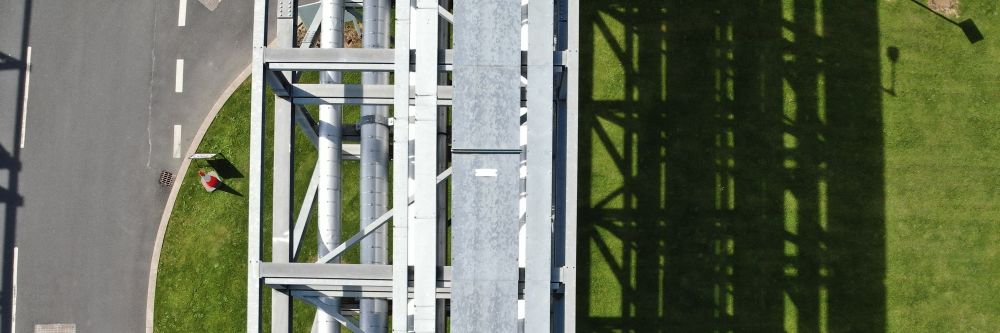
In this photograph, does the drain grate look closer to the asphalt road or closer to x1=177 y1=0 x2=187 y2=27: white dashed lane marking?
the asphalt road

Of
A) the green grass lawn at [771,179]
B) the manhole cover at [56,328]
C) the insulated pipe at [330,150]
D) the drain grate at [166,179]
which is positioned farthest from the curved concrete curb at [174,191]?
the insulated pipe at [330,150]

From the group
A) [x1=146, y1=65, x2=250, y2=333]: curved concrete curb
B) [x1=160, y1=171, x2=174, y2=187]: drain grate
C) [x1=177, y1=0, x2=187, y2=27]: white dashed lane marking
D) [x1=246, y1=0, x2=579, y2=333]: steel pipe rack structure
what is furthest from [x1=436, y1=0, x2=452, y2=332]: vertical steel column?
[x1=177, y1=0, x2=187, y2=27]: white dashed lane marking

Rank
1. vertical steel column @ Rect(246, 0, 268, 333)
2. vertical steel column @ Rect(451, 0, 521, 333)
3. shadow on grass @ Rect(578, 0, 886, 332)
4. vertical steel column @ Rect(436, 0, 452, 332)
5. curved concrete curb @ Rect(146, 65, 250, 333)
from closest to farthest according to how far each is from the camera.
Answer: vertical steel column @ Rect(451, 0, 521, 333) → vertical steel column @ Rect(246, 0, 268, 333) → vertical steel column @ Rect(436, 0, 452, 332) → shadow on grass @ Rect(578, 0, 886, 332) → curved concrete curb @ Rect(146, 65, 250, 333)

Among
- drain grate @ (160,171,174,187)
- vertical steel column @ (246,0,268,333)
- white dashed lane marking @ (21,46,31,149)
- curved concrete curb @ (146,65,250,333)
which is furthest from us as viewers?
white dashed lane marking @ (21,46,31,149)

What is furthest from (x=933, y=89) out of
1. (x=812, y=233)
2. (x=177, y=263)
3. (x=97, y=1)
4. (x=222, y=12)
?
(x=97, y=1)

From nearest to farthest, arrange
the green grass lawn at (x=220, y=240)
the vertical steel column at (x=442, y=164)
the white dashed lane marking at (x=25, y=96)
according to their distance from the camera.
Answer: the vertical steel column at (x=442, y=164), the green grass lawn at (x=220, y=240), the white dashed lane marking at (x=25, y=96)

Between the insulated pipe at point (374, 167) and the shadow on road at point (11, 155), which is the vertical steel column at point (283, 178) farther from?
the shadow on road at point (11, 155)

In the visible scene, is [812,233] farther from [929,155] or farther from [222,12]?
[222,12]
